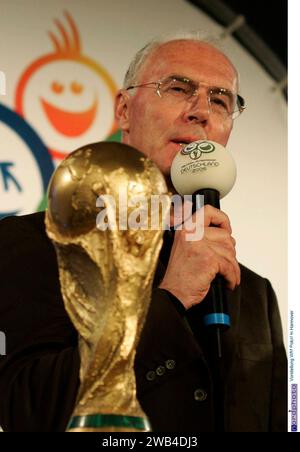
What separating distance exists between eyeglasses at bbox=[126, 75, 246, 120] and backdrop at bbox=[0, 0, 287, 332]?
0.42 ft

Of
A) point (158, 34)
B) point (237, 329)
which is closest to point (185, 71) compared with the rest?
point (158, 34)

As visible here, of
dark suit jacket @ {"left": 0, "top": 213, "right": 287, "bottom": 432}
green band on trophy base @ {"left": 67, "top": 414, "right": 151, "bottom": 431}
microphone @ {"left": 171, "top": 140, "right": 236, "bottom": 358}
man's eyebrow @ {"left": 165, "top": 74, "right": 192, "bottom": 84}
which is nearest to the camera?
green band on trophy base @ {"left": 67, "top": 414, "right": 151, "bottom": 431}

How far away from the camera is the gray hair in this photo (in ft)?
5.50

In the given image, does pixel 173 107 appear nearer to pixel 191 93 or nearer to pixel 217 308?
pixel 191 93

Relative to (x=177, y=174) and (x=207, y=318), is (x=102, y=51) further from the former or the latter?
(x=207, y=318)

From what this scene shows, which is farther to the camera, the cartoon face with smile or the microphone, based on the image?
the cartoon face with smile

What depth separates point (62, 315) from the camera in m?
1.23

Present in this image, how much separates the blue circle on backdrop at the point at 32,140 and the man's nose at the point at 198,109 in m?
0.33

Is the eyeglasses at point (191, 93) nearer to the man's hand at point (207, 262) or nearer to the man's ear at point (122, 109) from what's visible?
the man's ear at point (122, 109)

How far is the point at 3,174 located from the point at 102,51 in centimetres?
37

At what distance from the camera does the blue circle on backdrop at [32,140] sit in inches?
64.4

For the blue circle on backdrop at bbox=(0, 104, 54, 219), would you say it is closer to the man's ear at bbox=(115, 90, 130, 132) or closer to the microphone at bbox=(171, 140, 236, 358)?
the man's ear at bbox=(115, 90, 130, 132)

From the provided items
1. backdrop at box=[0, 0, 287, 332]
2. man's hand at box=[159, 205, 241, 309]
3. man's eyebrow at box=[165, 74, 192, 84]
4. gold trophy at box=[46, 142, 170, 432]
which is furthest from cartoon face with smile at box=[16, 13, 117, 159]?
gold trophy at box=[46, 142, 170, 432]

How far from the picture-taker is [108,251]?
2.58 feet
